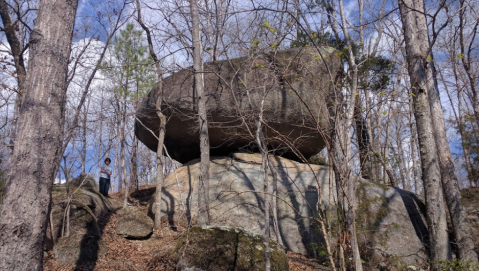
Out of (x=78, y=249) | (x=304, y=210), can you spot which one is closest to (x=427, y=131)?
(x=304, y=210)

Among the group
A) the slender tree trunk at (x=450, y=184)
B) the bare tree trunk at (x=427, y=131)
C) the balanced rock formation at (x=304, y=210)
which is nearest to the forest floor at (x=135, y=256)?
the balanced rock formation at (x=304, y=210)

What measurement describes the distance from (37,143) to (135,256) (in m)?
4.84

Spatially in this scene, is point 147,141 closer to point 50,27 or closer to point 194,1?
point 194,1

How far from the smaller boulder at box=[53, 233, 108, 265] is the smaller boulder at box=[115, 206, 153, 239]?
3.30ft

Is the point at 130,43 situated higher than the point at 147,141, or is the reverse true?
the point at 130,43

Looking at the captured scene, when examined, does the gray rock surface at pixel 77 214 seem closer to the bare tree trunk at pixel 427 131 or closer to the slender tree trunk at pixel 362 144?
the slender tree trunk at pixel 362 144

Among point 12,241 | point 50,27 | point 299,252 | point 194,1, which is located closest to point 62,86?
point 50,27

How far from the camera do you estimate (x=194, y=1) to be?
9.05m

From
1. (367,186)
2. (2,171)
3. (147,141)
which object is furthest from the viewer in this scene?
(147,141)

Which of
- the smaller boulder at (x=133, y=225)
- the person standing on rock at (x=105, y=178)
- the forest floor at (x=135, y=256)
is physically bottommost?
the forest floor at (x=135, y=256)

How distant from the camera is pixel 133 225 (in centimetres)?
900

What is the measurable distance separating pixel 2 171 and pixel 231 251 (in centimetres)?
832

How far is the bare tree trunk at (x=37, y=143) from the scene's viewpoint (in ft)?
11.1

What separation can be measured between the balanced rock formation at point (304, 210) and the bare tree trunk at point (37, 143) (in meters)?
3.45
